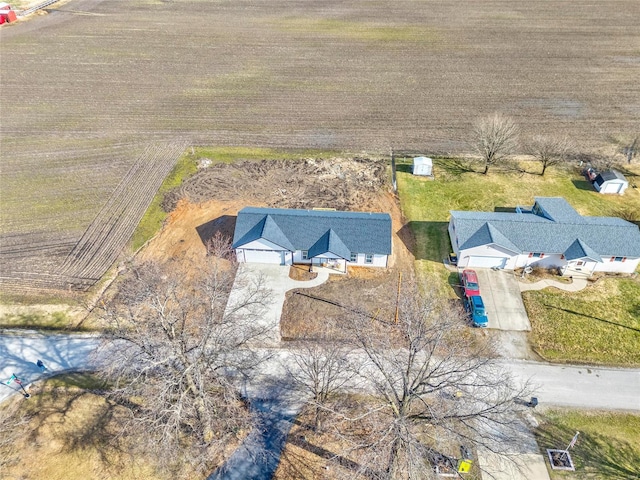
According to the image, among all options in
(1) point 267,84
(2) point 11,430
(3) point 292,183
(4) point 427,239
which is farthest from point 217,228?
(1) point 267,84

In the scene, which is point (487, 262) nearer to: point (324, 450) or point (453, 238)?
point (453, 238)

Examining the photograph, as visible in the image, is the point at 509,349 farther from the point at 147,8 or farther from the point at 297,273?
the point at 147,8

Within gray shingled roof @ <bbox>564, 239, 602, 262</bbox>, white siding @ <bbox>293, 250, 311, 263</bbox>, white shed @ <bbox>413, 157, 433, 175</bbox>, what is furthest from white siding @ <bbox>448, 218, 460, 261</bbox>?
white siding @ <bbox>293, 250, 311, 263</bbox>

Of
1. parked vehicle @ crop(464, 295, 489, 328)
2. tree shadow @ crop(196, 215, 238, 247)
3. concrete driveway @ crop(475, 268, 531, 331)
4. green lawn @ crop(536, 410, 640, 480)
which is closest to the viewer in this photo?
green lawn @ crop(536, 410, 640, 480)

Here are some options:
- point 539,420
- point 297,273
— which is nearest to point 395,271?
point 297,273

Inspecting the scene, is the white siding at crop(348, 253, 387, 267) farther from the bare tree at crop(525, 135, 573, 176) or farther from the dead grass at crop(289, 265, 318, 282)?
the bare tree at crop(525, 135, 573, 176)

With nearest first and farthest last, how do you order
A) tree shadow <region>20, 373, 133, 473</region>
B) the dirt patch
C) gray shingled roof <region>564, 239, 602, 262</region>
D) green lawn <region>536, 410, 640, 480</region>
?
green lawn <region>536, 410, 640, 480</region> → tree shadow <region>20, 373, 133, 473</region> → the dirt patch → gray shingled roof <region>564, 239, 602, 262</region>
